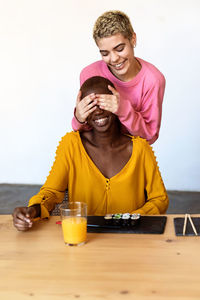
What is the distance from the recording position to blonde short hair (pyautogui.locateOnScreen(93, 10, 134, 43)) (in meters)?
1.96

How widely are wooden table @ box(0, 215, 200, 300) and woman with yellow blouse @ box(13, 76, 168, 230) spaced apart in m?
0.42

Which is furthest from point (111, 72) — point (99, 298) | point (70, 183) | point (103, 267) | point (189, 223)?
point (99, 298)

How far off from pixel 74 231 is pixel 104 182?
0.55 meters

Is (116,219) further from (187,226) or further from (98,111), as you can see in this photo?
(98,111)

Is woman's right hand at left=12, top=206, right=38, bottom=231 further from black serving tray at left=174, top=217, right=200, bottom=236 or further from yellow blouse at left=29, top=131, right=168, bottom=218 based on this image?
black serving tray at left=174, top=217, right=200, bottom=236

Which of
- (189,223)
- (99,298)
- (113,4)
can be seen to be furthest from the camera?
(113,4)

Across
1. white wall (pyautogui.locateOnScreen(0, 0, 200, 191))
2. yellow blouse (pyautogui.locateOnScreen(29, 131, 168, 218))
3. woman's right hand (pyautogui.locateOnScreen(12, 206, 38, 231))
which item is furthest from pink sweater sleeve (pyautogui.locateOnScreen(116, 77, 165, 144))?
white wall (pyautogui.locateOnScreen(0, 0, 200, 191))

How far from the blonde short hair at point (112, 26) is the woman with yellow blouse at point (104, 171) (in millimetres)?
201

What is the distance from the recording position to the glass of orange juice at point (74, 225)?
1.39 meters

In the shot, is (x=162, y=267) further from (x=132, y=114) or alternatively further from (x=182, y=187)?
(x=182, y=187)

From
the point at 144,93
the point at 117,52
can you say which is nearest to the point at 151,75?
the point at 144,93

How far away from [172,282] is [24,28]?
427cm

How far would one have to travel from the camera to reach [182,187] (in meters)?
4.99

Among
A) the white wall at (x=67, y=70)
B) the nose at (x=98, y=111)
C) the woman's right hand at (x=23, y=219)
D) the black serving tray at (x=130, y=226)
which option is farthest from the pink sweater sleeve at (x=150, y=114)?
the white wall at (x=67, y=70)
